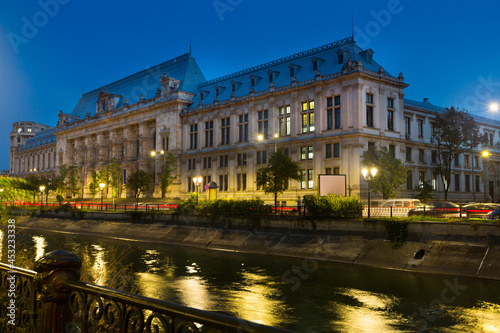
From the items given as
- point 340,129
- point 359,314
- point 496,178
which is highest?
point 340,129

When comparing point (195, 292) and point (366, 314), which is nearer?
point (366, 314)

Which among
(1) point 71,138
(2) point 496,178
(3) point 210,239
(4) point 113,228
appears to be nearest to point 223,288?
(3) point 210,239

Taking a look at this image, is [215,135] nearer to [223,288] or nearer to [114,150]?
[114,150]

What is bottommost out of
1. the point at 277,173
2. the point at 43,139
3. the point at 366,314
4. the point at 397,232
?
the point at 366,314

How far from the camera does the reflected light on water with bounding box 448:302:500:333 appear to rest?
13000mm

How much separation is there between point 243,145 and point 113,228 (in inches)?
978

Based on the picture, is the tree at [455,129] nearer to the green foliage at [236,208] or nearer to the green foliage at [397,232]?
the green foliage at [236,208]

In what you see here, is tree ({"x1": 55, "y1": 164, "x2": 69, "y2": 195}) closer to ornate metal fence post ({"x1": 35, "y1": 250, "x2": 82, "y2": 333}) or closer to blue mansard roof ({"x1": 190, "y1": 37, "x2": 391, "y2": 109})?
blue mansard roof ({"x1": 190, "y1": 37, "x2": 391, "y2": 109})

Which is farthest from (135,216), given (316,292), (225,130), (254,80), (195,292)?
(254,80)

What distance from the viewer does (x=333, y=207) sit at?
28.5m

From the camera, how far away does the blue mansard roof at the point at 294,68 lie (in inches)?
2169

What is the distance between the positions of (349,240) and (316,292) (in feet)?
30.6

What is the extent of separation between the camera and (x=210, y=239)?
3375cm

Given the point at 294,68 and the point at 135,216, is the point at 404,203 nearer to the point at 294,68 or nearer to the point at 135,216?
the point at 135,216
